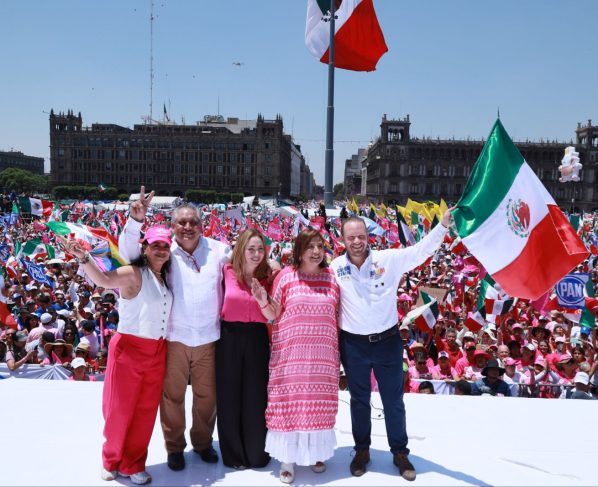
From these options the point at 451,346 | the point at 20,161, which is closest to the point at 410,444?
the point at 451,346

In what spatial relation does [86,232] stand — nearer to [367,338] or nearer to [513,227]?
[367,338]

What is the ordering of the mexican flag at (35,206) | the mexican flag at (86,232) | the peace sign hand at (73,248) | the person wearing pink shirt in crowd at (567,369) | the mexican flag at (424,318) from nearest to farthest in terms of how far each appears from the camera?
the peace sign hand at (73,248), the person wearing pink shirt in crowd at (567,369), the mexican flag at (424,318), the mexican flag at (86,232), the mexican flag at (35,206)

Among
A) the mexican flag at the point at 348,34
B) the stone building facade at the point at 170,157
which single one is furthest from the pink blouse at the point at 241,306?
the stone building facade at the point at 170,157

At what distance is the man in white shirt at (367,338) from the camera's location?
302 centimetres

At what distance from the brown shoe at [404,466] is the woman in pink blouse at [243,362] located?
0.79 metres

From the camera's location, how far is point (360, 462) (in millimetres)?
3061

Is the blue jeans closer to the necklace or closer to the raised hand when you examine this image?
the raised hand

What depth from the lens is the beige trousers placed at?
2994 mm

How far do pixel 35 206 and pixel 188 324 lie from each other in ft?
45.1

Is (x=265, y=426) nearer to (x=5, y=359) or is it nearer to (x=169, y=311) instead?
(x=169, y=311)

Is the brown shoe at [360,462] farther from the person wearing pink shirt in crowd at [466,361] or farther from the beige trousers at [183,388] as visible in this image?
the person wearing pink shirt in crowd at [466,361]

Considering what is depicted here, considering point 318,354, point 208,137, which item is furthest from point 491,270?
point 208,137

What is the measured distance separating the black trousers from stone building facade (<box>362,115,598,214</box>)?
8231 centimetres

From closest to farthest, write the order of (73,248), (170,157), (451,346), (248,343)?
(73,248), (248,343), (451,346), (170,157)
